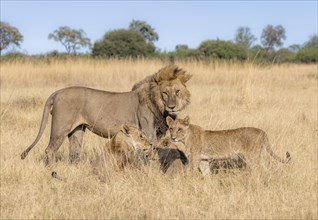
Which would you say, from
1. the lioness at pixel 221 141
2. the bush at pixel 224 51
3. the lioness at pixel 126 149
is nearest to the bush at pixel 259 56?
the bush at pixel 224 51

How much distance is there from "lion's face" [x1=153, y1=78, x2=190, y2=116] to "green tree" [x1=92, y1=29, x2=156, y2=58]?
23128 millimetres

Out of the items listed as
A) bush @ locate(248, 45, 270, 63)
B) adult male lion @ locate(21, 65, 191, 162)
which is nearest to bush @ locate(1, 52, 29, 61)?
bush @ locate(248, 45, 270, 63)

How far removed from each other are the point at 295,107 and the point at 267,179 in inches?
209

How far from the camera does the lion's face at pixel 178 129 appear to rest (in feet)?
16.9

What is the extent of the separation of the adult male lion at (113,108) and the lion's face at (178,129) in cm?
28

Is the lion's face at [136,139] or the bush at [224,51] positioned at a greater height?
the lion's face at [136,139]

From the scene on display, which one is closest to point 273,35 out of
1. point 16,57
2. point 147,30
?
point 147,30

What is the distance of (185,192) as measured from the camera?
462cm

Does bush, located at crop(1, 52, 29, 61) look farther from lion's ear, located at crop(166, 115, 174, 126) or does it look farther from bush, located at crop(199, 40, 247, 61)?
lion's ear, located at crop(166, 115, 174, 126)

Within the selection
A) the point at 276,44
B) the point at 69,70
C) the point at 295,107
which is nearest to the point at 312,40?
the point at 276,44

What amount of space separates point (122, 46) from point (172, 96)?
24.6 m

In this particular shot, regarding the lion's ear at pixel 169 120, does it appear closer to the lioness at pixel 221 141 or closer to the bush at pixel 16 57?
the lioness at pixel 221 141

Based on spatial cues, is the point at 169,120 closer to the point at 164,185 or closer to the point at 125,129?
the point at 125,129

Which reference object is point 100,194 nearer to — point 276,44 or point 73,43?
point 73,43
